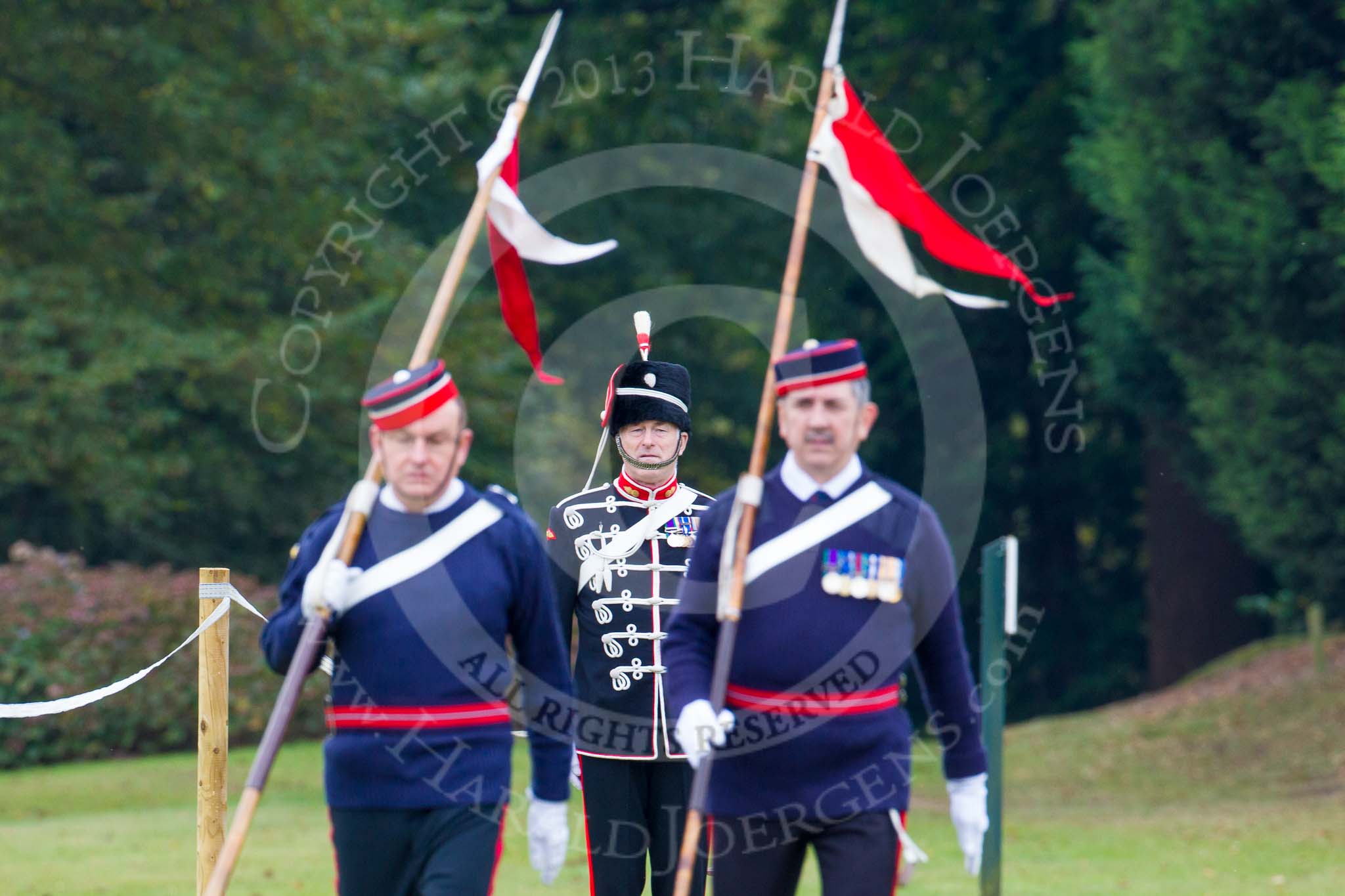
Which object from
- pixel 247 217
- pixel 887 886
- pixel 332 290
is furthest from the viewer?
pixel 332 290

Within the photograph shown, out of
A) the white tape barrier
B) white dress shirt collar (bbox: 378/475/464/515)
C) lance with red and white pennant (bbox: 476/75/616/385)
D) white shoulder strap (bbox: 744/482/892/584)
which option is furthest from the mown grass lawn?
white shoulder strap (bbox: 744/482/892/584)

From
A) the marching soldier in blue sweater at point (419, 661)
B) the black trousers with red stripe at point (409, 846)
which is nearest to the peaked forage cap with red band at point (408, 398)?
the marching soldier in blue sweater at point (419, 661)

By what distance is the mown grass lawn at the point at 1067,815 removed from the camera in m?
10.7

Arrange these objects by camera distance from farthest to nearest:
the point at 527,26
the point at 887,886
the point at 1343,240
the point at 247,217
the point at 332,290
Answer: the point at 527,26 → the point at 332,290 → the point at 247,217 → the point at 1343,240 → the point at 887,886

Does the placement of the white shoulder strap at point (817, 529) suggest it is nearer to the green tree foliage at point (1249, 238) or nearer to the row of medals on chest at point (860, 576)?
the row of medals on chest at point (860, 576)

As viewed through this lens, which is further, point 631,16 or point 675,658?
point 631,16

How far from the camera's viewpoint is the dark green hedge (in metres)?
17.6

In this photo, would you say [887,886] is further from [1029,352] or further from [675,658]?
[1029,352]

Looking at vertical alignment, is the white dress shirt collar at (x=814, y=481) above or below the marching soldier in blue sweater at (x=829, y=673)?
above

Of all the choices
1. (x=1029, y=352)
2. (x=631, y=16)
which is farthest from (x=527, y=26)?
(x=1029, y=352)

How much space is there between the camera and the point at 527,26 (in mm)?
25203

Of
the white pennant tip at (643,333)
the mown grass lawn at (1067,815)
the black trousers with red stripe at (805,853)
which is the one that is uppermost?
the white pennant tip at (643,333)

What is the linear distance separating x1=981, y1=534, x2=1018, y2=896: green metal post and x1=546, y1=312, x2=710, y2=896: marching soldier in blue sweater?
190 cm

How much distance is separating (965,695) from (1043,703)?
2184 centimetres
